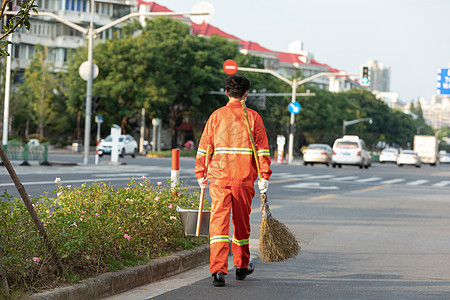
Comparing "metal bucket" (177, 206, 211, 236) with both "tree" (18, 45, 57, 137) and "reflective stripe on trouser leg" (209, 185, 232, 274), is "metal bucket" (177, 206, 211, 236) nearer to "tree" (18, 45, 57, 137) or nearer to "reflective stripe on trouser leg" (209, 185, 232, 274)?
"reflective stripe on trouser leg" (209, 185, 232, 274)

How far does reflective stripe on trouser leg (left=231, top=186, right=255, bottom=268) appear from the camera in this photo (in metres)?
6.43

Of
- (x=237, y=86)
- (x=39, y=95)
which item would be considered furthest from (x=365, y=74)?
(x=237, y=86)

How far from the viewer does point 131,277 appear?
6172 mm

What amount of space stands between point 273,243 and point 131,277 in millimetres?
1352

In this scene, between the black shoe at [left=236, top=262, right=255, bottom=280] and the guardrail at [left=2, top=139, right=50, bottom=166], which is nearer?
the black shoe at [left=236, top=262, right=255, bottom=280]

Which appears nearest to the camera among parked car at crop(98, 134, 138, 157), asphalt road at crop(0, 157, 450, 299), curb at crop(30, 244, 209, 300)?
curb at crop(30, 244, 209, 300)

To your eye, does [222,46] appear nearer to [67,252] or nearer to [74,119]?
[74,119]

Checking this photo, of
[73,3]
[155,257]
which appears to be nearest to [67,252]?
[155,257]

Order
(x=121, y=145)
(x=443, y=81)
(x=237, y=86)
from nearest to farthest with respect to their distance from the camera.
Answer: (x=237, y=86)
(x=443, y=81)
(x=121, y=145)

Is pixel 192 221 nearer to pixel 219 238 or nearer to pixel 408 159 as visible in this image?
pixel 219 238

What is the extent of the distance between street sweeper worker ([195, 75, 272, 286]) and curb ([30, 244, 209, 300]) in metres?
0.56

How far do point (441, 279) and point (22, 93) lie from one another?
189 ft

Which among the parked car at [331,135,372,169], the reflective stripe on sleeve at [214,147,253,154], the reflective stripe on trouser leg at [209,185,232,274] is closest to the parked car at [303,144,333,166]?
the parked car at [331,135,372,169]

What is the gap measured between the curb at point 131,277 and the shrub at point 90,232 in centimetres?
10
